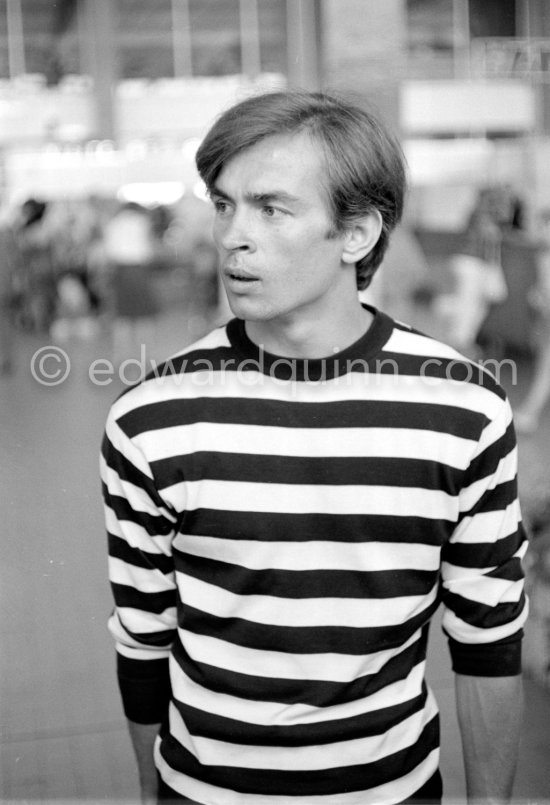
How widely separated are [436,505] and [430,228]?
3216 mm

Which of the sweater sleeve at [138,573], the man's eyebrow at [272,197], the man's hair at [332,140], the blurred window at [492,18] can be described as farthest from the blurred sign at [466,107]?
the sweater sleeve at [138,573]

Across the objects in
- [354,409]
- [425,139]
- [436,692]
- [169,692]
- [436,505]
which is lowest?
[436,692]

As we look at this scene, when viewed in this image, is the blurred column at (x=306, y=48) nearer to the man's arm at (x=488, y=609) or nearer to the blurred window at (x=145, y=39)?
the blurred window at (x=145, y=39)

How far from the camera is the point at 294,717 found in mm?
1396

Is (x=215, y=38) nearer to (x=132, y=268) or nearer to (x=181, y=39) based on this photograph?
(x=181, y=39)

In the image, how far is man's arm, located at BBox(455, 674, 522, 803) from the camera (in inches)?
59.8

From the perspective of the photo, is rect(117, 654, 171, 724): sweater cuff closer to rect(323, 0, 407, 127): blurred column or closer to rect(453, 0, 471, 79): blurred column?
rect(323, 0, 407, 127): blurred column

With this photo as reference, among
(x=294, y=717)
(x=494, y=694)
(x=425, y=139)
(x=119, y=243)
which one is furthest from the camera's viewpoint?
(x=425, y=139)

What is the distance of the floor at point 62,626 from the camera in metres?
1.86

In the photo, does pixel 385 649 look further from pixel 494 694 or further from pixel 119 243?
pixel 119 243

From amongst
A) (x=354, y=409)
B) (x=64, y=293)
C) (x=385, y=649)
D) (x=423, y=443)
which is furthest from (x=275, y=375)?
(x=64, y=293)

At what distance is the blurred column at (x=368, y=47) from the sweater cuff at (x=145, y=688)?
1.36 meters

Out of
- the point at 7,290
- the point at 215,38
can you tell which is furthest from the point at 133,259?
the point at 7,290

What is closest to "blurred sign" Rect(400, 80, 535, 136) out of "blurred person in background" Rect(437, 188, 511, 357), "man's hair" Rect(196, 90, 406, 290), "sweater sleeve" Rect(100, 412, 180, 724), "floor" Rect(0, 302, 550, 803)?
"blurred person in background" Rect(437, 188, 511, 357)
